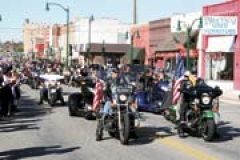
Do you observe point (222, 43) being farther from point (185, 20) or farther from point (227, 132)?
point (227, 132)

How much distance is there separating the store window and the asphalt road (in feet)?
79.9

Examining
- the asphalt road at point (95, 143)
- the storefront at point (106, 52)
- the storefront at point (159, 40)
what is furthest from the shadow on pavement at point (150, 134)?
the storefront at point (106, 52)

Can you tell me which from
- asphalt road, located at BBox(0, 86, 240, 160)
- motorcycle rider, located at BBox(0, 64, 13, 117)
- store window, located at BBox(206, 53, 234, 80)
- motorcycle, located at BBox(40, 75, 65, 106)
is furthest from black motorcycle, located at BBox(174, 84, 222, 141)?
store window, located at BBox(206, 53, 234, 80)

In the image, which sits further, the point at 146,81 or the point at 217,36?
the point at 217,36

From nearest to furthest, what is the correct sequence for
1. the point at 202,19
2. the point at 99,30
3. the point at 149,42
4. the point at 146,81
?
the point at 146,81 → the point at 202,19 → the point at 149,42 → the point at 99,30

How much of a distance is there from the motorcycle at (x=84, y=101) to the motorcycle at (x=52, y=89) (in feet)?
16.5

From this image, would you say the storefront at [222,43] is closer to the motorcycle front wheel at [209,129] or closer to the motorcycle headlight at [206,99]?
the motorcycle headlight at [206,99]

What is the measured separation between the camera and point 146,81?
23.2m

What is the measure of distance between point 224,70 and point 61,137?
3036cm

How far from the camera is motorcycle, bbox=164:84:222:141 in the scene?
44.5 feet

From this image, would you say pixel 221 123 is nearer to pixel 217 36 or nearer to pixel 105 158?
pixel 105 158

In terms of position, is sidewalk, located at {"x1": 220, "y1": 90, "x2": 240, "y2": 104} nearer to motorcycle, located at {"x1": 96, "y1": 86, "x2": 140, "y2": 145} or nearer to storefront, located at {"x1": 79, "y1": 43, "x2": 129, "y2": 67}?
motorcycle, located at {"x1": 96, "y1": 86, "x2": 140, "y2": 145}

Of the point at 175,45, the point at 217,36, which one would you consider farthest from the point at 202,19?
the point at 175,45

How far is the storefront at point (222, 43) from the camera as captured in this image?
41125 millimetres
